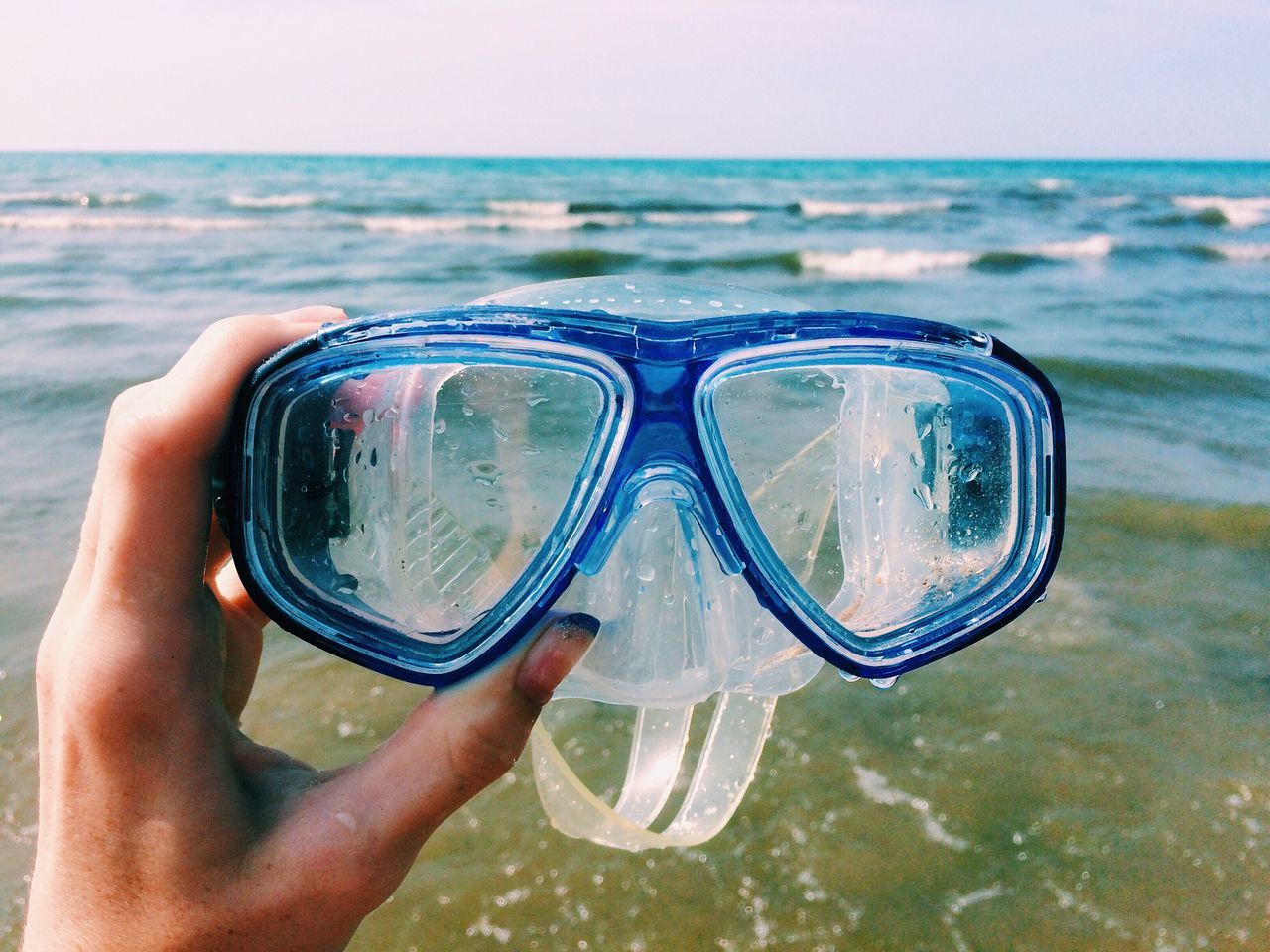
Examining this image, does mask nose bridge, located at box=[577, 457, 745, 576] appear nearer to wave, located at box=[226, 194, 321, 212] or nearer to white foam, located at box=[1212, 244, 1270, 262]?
white foam, located at box=[1212, 244, 1270, 262]

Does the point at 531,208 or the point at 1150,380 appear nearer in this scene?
the point at 1150,380

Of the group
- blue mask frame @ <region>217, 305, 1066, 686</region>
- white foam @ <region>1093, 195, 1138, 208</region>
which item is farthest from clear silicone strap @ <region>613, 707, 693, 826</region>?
white foam @ <region>1093, 195, 1138, 208</region>

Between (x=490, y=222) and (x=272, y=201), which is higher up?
(x=272, y=201)

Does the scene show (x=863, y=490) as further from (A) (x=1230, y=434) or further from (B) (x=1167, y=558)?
(A) (x=1230, y=434)

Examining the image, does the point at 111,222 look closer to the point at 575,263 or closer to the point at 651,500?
the point at 575,263

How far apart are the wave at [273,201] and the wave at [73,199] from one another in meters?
1.76

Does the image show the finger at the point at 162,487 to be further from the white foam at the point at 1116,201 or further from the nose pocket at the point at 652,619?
the white foam at the point at 1116,201

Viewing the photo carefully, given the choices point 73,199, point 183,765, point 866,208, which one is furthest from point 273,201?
point 183,765

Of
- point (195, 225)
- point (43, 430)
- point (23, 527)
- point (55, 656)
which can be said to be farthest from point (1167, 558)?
point (195, 225)

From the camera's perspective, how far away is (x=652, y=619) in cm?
150

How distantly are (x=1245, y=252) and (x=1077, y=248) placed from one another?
91.8 inches

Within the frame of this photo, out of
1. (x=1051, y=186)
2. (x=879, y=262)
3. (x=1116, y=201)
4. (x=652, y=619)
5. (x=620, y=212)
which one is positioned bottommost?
(x=879, y=262)

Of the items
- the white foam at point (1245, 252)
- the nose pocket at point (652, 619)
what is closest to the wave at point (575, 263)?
the white foam at point (1245, 252)

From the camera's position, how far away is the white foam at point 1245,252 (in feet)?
40.5
